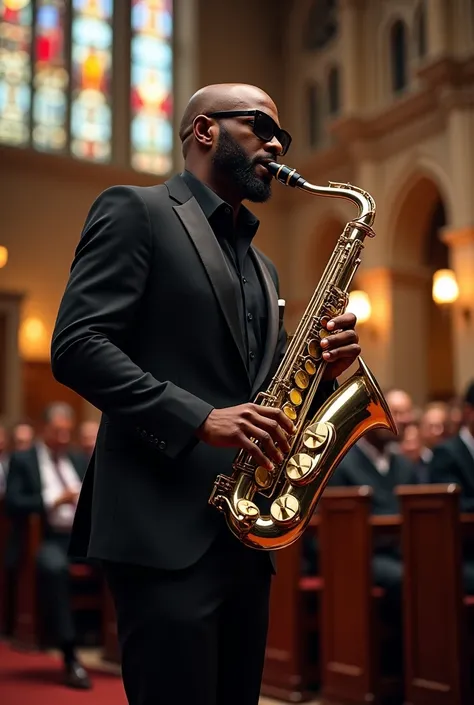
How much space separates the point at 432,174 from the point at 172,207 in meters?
11.3

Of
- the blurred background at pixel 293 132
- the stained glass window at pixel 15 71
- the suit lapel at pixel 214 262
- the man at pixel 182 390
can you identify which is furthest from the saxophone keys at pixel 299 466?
the stained glass window at pixel 15 71

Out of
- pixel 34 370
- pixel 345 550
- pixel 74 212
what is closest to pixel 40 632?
pixel 345 550

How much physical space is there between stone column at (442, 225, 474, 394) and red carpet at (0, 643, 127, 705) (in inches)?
A: 272

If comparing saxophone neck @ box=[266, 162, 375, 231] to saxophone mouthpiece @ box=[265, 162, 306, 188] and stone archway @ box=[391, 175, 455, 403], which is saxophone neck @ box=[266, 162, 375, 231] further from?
stone archway @ box=[391, 175, 455, 403]

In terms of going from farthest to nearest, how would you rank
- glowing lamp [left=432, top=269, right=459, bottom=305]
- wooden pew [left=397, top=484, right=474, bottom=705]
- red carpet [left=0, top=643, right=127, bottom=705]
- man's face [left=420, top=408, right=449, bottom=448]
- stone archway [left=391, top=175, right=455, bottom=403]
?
stone archway [left=391, top=175, right=455, bottom=403]
glowing lamp [left=432, top=269, right=459, bottom=305]
man's face [left=420, top=408, right=449, bottom=448]
red carpet [left=0, top=643, right=127, bottom=705]
wooden pew [left=397, top=484, right=474, bottom=705]

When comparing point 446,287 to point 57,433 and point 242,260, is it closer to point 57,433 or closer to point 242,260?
point 57,433

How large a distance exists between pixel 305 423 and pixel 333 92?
13.7 meters

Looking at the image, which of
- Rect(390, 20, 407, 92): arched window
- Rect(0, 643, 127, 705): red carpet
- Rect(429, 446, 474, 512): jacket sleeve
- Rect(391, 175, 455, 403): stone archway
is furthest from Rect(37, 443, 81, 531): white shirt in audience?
Rect(390, 20, 407, 92): arched window

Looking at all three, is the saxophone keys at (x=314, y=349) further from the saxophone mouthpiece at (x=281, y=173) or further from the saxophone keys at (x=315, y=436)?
the saxophone mouthpiece at (x=281, y=173)

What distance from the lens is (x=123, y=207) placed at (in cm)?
199

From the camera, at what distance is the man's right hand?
5.97ft

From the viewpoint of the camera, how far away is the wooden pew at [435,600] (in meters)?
4.20

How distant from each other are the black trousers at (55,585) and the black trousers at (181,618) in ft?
13.2

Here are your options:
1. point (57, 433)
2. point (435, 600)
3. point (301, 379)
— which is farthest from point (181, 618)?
point (57, 433)
